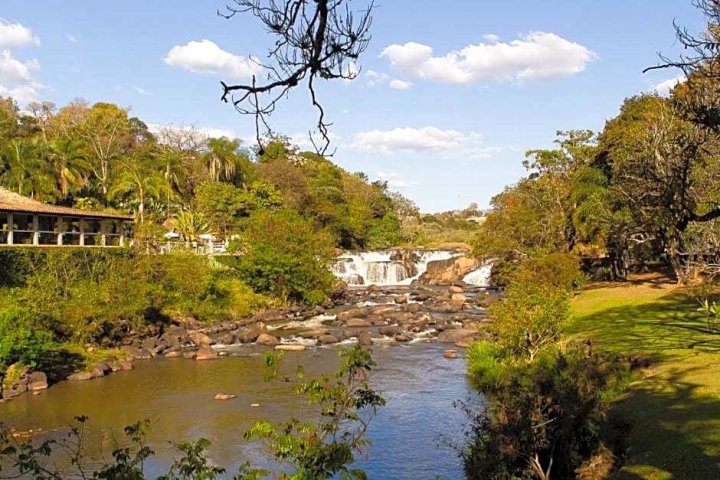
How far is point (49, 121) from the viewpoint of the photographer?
214ft

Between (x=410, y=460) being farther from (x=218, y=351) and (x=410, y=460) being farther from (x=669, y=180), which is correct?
(x=218, y=351)

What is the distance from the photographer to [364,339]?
2823 cm

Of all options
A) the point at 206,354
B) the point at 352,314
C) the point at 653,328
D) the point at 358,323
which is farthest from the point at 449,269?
the point at 653,328

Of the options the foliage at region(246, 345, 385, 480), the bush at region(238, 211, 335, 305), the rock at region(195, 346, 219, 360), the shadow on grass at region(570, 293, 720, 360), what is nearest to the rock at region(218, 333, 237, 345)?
the rock at region(195, 346, 219, 360)

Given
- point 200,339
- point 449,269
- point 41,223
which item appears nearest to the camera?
point 200,339

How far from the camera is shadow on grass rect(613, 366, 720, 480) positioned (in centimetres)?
899

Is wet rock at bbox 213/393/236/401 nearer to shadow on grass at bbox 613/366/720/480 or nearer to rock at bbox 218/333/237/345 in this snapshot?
rock at bbox 218/333/237/345

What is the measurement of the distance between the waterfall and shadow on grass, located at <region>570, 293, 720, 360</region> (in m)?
22.7

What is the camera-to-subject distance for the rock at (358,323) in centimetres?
3247

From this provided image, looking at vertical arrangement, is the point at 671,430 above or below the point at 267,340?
above

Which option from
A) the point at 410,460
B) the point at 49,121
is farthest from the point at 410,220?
the point at 410,460

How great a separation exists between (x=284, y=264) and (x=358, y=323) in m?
7.50

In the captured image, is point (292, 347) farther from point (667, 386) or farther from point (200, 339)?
point (667, 386)

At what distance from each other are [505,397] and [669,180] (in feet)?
15.6
